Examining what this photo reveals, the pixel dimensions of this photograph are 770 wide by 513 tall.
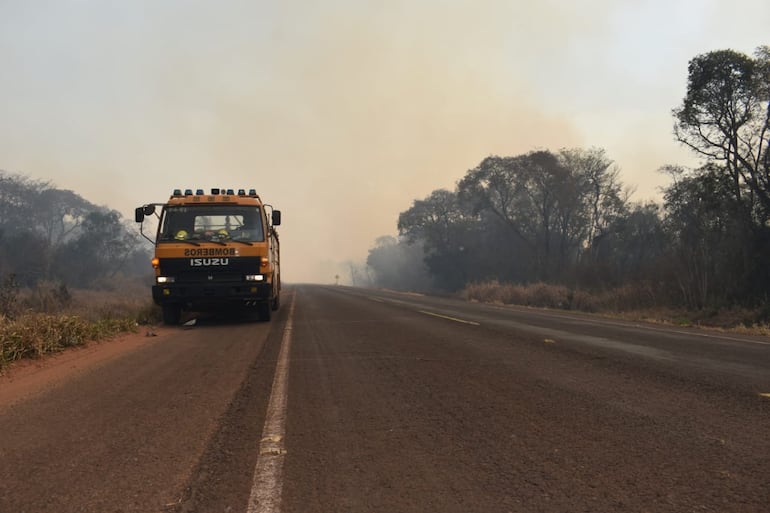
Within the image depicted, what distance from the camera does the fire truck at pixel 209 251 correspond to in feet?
38.4

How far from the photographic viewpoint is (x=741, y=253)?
75.4 ft

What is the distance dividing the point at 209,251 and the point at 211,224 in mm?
774

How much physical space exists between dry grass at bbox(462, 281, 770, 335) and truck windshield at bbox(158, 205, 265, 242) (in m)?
12.8

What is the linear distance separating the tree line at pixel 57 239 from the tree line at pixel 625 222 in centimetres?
3626

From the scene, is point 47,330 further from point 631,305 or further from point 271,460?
point 631,305

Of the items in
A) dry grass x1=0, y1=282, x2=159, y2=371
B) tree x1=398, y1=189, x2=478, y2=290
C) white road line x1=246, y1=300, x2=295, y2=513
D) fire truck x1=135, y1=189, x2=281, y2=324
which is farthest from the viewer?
tree x1=398, y1=189, x2=478, y2=290

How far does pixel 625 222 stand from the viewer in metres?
46.2

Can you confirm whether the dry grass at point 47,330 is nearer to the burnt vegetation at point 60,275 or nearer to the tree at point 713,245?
the burnt vegetation at point 60,275

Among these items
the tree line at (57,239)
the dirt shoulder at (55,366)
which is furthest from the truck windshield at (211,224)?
the tree line at (57,239)

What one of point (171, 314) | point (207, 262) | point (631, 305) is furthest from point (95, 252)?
point (631, 305)

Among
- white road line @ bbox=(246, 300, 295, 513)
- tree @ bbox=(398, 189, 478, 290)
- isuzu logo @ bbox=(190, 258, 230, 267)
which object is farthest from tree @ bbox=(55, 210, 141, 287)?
white road line @ bbox=(246, 300, 295, 513)

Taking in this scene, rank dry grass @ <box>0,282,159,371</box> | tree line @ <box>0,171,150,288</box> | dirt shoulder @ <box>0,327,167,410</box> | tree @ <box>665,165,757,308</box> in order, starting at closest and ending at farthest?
dirt shoulder @ <box>0,327,167,410</box>
dry grass @ <box>0,282,159,371</box>
tree @ <box>665,165,757,308</box>
tree line @ <box>0,171,150,288</box>

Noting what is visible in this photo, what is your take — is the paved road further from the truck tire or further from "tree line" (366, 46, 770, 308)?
"tree line" (366, 46, 770, 308)

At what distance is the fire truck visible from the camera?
11711mm
